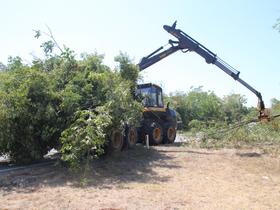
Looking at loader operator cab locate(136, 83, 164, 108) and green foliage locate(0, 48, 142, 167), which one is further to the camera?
loader operator cab locate(136, 83, 164, 108)

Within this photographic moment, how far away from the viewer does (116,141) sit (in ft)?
42.1

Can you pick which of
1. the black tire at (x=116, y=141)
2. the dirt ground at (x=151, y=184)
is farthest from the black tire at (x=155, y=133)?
the dirt ground at (x=151, y=184)

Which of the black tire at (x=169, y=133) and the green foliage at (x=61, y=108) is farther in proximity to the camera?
the black tire at (x=169, y=133)

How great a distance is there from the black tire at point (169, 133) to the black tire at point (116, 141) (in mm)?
5271

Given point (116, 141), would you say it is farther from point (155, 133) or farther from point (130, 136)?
point (155, 133)

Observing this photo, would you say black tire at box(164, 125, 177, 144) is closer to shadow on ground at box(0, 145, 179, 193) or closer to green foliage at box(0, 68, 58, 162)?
shadow on ground at box(0, 145, 179, 193)

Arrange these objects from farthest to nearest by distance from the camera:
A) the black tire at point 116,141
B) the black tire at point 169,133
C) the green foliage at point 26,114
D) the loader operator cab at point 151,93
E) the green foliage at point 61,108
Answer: the black tire at point 169,133 < the loader operator cab at point 151,93 < the black tire at point 116,141 < the green foliage at point 26,114 < the green foliage at point 61,108

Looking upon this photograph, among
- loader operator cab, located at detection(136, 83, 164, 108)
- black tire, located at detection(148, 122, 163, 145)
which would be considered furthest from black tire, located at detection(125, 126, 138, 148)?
loader operator cab, located at detection(136, 83, 164, 108)

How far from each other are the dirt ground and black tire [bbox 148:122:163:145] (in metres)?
3.67

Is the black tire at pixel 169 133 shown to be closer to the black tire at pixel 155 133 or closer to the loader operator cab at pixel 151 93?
the black tire at pixel 155 133

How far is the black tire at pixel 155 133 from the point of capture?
1667cm

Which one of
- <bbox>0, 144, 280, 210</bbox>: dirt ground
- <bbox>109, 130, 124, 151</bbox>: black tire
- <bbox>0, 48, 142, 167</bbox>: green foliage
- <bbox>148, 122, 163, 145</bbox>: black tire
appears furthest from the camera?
<bbox>148, 122, 163, 145</bbox>: black tire

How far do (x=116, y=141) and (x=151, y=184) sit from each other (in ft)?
14.1

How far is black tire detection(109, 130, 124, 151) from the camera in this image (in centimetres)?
1238
